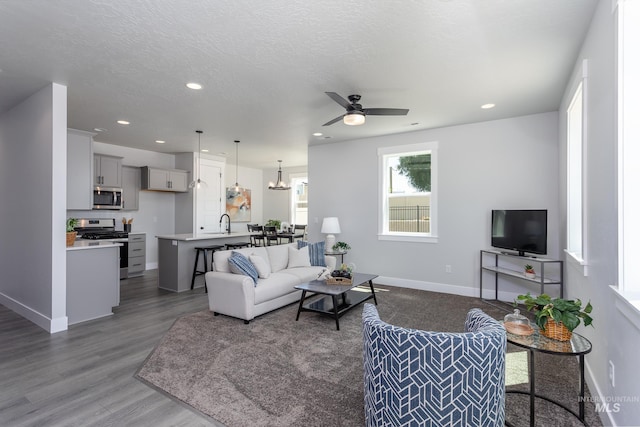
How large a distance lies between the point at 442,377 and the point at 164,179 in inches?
278

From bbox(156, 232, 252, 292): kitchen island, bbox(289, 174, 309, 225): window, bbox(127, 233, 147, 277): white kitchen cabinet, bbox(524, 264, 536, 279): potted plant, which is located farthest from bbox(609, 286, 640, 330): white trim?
bbox(289, 174, 309, 225): window

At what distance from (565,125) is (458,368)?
370 cm

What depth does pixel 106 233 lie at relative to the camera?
6070 millimetres

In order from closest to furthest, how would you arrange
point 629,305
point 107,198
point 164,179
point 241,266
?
point 629,305 < point 241,266 < point 107,198 < point 164,179

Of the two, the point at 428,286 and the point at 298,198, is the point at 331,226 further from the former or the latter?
the point at 298,198

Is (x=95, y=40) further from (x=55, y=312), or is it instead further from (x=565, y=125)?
(x=565, y=125)

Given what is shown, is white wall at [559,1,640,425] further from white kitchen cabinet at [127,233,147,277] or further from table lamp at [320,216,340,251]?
white kitchen cabinet at [127,233,147,277]

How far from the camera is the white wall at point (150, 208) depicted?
6.70m

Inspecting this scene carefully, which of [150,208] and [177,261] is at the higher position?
→ [150,208]

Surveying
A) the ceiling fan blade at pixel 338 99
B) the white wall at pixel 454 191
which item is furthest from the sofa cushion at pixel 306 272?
the ceiling fan blade at pixel 338 99

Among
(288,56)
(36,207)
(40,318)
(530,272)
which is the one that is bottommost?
(40,318)

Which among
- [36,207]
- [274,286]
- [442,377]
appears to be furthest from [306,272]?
[36,207]

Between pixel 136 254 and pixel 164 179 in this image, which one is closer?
pixel 136 254

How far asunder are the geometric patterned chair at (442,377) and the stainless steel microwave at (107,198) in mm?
6510
